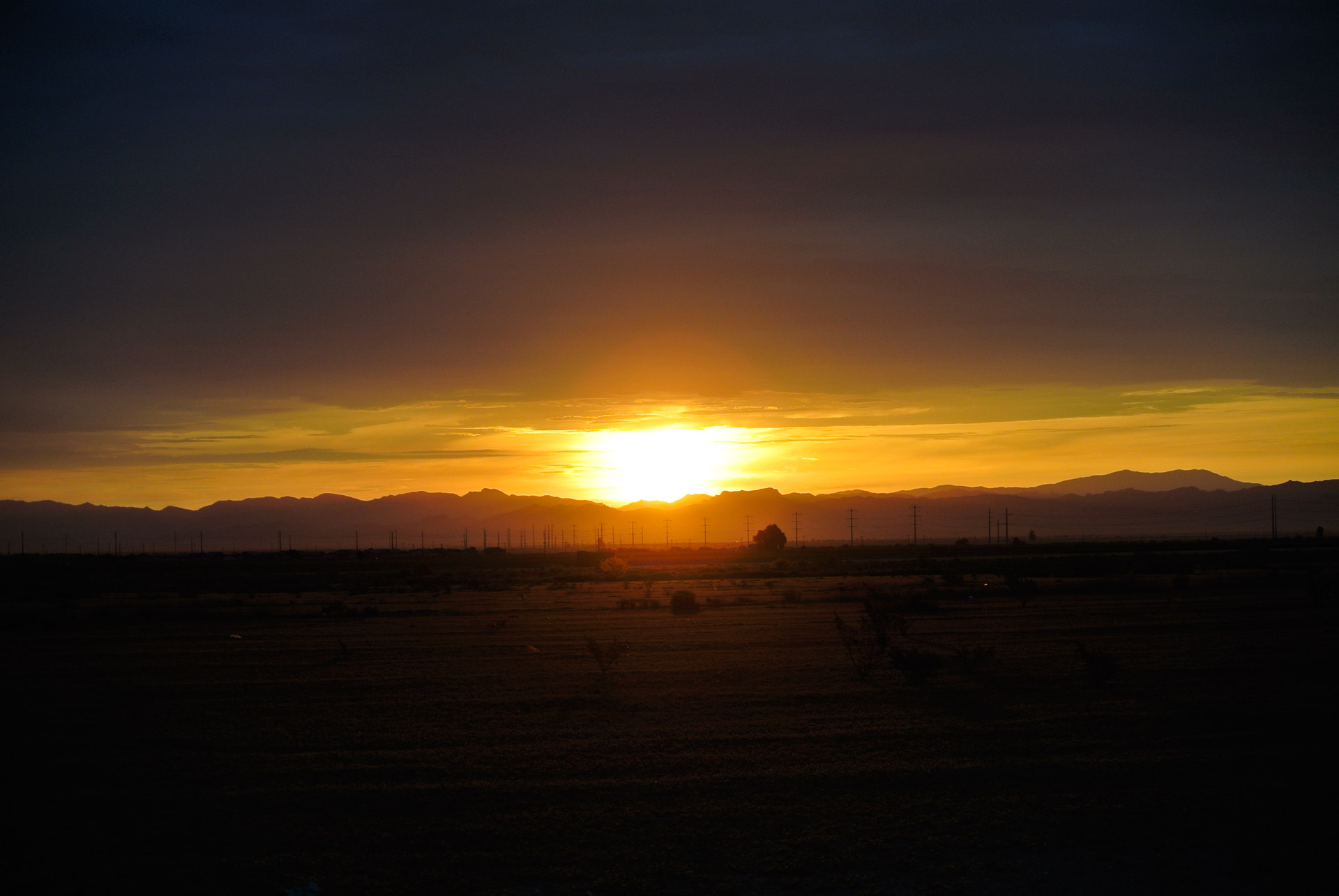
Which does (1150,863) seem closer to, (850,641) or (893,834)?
(893,834)

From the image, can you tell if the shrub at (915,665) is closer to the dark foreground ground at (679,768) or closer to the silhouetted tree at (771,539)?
the dark foreground ground at (679,768)

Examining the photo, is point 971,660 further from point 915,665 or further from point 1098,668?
point 1098,668

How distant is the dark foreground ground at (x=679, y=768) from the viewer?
33.3 feet

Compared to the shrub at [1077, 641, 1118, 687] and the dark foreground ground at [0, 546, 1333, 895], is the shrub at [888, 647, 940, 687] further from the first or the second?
the shrub at [1077, 641, 1118, 687]

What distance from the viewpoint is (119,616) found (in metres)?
42.8

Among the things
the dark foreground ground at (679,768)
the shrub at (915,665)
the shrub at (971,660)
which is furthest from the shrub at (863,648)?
the shrub at (971,660)

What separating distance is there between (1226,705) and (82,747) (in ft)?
64.2

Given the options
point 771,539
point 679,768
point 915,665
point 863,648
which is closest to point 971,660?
point 915,665

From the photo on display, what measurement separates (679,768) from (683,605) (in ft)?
94.4

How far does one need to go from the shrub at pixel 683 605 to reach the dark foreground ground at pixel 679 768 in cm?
1301

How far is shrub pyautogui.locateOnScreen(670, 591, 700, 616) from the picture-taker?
41.3m

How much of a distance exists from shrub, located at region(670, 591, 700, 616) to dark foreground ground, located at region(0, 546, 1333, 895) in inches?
512

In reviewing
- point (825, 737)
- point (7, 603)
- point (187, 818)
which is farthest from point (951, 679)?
point (7, 603)

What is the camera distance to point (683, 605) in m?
42.6
